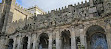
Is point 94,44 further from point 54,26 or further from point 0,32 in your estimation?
point 0,32

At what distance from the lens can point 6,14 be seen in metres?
35.4

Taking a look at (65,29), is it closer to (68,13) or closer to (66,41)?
(66,41)

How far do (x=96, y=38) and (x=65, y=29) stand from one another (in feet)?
17.0

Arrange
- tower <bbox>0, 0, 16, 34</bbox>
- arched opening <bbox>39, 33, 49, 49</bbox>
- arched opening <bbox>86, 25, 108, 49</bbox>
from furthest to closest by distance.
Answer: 1. tower <bbox>0, 0, 16, 34</bbox>
2. arched opening <bbox>39, 33, 49, 49</bbox>
3. arched opening <bbox>86, 25, 108, 49</bbox>

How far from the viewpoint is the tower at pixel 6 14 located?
1346 inches

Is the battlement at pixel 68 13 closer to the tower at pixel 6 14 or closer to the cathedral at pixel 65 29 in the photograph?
the cathedral at pixel 65 29

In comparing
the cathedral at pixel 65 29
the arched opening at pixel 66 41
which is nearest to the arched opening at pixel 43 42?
the cathedral at pixel 65 29

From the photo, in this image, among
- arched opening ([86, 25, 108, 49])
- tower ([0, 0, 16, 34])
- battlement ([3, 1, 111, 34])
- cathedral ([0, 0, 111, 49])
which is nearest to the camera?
cathedral ([0, 0, 111, 49])

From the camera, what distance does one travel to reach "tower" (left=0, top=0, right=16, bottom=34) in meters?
34.2

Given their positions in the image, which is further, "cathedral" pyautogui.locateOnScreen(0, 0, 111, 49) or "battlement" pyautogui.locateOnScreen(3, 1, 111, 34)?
"battlement" pyautogui.locateOnScreen(3, 1, 111, 34)

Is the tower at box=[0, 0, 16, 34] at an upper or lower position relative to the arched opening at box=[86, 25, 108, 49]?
upper

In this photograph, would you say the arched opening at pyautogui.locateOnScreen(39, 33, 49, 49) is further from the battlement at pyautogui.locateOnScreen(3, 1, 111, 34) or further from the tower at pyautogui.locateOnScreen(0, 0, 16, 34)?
the tower at pyautogui.locateOnScreen(0, 0, 16, 34)

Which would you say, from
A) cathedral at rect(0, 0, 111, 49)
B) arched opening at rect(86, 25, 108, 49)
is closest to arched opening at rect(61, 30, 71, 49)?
cathedral at rect(0, 0, 111, 49)

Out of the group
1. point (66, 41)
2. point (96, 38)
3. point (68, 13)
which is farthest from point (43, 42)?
point (96, 38)
